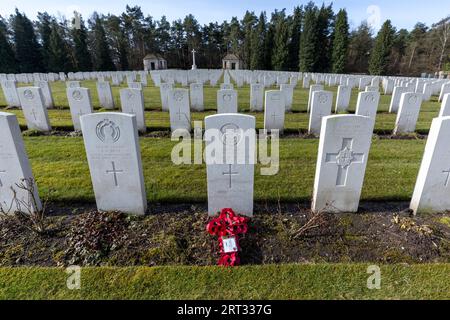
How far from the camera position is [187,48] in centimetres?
6019

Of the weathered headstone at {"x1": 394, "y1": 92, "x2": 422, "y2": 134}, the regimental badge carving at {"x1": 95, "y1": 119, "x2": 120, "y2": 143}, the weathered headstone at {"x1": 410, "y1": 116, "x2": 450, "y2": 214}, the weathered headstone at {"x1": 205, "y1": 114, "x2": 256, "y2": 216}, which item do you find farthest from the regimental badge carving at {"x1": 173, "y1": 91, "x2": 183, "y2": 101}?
the weathered headstone at {"x1": 394, "y1": 92, "x2": 422, "y2": 134}

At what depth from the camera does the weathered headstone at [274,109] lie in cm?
801

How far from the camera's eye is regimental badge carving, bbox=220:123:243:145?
3.34 meters

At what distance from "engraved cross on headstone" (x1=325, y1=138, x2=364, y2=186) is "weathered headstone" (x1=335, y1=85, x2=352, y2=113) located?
27.0ft

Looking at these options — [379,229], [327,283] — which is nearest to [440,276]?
[379,229]

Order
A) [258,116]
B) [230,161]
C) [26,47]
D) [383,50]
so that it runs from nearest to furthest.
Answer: [230,161] → [258,116] → [383,50] → [26,47]

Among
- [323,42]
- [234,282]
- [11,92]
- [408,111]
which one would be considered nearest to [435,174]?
[234,282]

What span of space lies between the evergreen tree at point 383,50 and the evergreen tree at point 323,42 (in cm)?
716

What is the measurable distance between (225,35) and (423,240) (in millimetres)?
66509

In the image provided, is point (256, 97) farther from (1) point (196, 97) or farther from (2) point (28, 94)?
(2) point (28, 94)

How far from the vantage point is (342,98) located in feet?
35.8

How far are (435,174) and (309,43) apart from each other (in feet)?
138

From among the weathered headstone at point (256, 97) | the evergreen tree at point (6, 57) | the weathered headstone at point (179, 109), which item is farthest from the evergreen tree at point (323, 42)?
the evergreen tree at point (6, 57)
